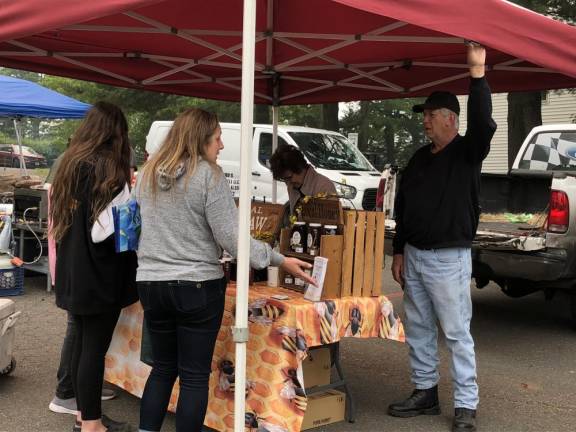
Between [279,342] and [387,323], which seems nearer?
[279,342]

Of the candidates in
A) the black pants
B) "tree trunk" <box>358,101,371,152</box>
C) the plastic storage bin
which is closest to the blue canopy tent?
the plastic storage bin

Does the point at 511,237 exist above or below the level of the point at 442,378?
above

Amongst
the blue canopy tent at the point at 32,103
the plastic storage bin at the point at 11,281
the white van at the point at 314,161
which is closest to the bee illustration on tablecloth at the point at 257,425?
the plastic storage bin at the point at 11,281

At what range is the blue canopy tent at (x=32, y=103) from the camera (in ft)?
33.4

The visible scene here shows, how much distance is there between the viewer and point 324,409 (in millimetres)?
3893

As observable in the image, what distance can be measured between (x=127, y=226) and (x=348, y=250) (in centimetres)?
118

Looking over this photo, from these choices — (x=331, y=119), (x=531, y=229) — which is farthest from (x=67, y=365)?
(x=331, y=119)

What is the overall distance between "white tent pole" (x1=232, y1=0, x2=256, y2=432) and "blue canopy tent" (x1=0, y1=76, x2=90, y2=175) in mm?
8033

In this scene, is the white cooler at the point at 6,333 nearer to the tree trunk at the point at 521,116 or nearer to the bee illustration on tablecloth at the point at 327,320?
the bee illustration on tablecloth at the point at 327,320

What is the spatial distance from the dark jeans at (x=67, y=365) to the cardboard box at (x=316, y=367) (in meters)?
1.35

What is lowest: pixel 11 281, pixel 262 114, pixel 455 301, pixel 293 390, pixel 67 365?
pixel 11 281

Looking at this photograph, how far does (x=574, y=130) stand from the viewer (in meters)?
Result: 7.71

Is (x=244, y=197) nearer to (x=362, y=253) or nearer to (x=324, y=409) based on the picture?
(x=362, y=253)

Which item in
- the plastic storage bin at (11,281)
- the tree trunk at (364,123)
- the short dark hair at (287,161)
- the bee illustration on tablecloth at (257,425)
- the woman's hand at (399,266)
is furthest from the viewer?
the tree trunk at (364,123)
